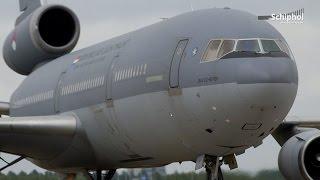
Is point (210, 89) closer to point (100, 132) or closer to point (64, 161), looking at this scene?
point (100, 132)

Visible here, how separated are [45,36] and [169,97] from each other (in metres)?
10.8

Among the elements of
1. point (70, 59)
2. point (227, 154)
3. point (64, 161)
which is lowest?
point (227, 154)

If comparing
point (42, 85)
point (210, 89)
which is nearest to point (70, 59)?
point (42, 85)

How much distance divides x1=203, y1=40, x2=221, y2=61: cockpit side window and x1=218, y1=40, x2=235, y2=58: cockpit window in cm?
9

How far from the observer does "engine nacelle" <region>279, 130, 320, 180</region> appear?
51.3ft

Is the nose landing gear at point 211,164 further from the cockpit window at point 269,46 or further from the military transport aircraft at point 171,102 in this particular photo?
the cockpit window at point 269,46

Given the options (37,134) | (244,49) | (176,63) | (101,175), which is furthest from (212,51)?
(101,175)

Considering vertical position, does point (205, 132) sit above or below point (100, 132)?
below

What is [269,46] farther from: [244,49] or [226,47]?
[226,47]

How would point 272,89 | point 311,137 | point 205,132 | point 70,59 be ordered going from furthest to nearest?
1. point 70,59
2. point 311,137
3. point 205,132
4. point 272,89

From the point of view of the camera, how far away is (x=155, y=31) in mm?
15359

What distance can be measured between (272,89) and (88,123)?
5.71m

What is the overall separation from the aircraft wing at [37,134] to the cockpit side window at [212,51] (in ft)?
15.4

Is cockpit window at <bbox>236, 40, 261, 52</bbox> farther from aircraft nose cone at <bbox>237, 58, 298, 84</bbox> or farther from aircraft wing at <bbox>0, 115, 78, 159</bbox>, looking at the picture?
aircraft wing at <bbox>0, 115, 78, 159</bbox>
